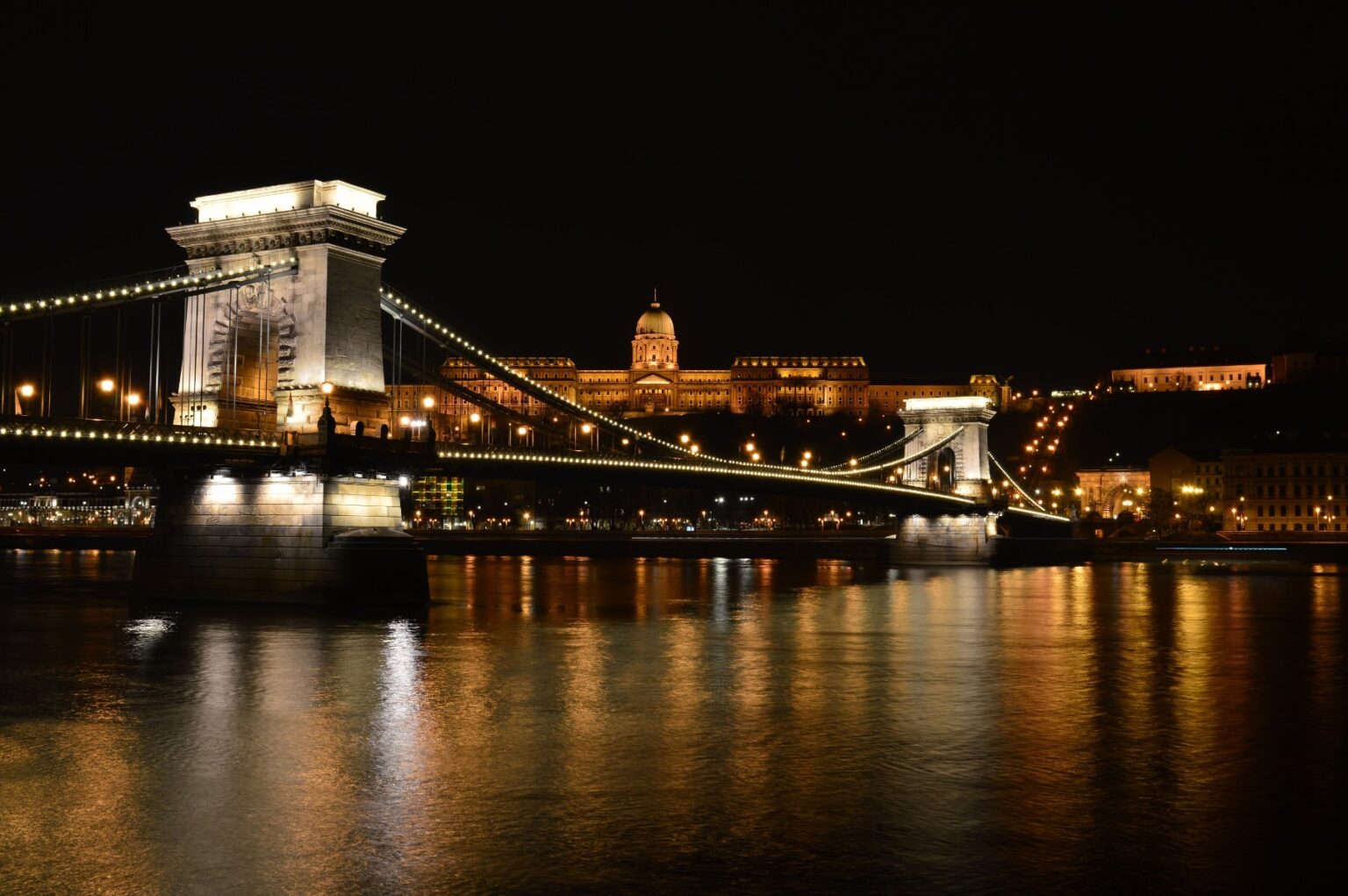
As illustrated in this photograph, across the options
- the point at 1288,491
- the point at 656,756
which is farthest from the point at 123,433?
the point at 1288,491

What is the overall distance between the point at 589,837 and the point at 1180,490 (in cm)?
10679

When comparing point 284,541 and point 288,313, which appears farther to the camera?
point 288,313

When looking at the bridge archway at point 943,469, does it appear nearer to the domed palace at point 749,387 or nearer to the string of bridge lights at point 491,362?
the string of bridge lights at point 491,362

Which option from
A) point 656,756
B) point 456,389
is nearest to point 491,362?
point 456,389

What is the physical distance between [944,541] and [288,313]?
4413 cm

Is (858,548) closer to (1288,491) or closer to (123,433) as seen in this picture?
(1288,491)

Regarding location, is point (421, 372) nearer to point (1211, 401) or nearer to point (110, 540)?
point (110, 540)

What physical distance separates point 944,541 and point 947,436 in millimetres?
8863

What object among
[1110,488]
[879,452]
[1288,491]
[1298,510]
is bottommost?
[1298,510]

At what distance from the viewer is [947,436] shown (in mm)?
74812

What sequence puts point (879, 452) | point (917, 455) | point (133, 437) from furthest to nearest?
point (917, 455), point (879, 452), point (133, 437)

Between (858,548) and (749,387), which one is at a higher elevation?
(749,387)

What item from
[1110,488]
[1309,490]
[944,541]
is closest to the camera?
[944,541]

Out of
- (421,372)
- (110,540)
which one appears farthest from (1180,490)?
(421,372)
